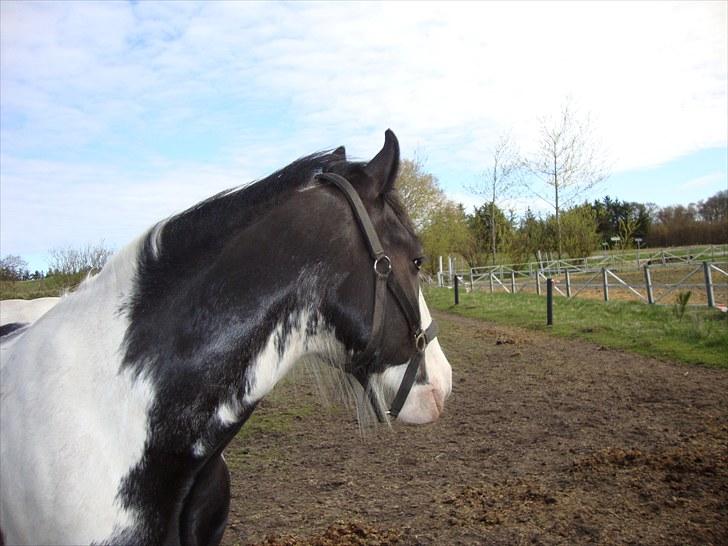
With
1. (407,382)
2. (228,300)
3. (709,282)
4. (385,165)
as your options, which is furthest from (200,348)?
(709,282)

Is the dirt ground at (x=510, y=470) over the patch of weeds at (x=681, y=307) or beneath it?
beneath

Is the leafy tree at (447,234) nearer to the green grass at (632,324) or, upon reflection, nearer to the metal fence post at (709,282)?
the green grass at (632,324)

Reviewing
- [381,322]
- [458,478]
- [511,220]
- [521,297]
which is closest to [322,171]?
[381,322]

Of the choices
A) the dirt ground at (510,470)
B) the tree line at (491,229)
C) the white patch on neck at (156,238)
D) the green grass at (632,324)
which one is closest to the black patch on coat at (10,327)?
the white patch on neck at (156,238)

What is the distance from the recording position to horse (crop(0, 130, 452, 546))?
5.82 ft

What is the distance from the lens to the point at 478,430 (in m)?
6.86

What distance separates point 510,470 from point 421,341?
3784 mm

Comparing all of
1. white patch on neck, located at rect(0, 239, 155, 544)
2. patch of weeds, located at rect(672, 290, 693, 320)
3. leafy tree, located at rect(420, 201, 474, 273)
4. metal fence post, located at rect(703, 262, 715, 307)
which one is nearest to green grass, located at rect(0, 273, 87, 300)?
white patch on neck, located at rect(0, 239, 155, 544)

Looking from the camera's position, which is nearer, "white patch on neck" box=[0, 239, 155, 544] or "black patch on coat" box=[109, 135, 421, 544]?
"white patch on neck" box=[0, 239, 155, 544]

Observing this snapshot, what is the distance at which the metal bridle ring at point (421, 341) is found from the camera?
2.22 metres

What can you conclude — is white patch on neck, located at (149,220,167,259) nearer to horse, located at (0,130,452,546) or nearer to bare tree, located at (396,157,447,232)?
horse, located at (0,130,452,546)

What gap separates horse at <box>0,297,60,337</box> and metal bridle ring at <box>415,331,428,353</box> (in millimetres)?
2034

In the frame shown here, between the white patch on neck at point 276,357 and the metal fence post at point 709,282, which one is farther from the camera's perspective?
the metal fence post at point 709,282

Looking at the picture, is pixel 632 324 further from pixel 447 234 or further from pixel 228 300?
pixel 447 234
